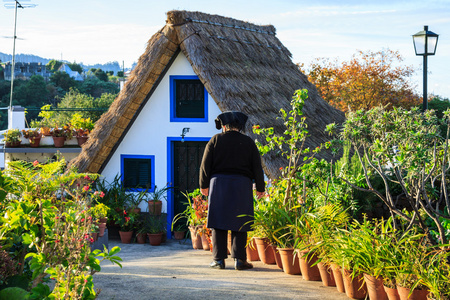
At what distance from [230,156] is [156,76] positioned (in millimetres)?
4863

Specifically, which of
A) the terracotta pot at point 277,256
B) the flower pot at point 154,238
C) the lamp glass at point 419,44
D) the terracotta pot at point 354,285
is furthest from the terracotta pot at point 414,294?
the lamp glass at point 419,44

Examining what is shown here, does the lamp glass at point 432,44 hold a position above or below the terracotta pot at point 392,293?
above

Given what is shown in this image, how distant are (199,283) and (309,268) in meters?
1.19

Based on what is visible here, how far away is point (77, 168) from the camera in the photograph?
11219mm

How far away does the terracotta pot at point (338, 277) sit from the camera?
219 inches

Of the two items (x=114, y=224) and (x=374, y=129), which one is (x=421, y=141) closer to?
(x=374, y=129)

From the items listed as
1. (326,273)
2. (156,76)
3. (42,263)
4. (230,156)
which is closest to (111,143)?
(156,76)

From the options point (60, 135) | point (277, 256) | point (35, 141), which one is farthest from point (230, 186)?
point (35, 141)

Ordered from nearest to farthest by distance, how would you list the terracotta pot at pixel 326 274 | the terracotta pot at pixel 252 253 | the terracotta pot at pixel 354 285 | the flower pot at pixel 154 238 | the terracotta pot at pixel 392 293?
the terracotta pot at pixel 392 293 < the terracotta pot at pixel 354 285 < the terracotta pot at pixel 326 274 < the terracotta pot at pixel 252 253 < the flower pot at pixel 154 238

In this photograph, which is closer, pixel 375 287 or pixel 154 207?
pixel 375 287

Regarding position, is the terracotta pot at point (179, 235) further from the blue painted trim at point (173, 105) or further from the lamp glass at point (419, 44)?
the lamp glass at point (419, 44)

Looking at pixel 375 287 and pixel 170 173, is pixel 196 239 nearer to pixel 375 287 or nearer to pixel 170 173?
pixel 170 173

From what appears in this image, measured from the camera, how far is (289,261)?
6.43m

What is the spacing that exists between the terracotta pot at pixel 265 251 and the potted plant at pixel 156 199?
4.57 metres
